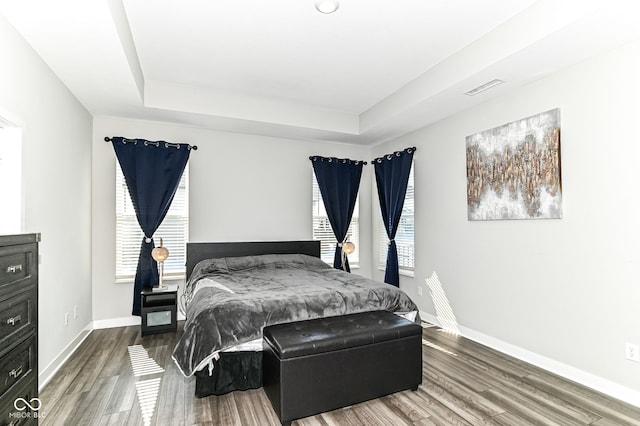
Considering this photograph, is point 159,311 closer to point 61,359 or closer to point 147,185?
point 61,359

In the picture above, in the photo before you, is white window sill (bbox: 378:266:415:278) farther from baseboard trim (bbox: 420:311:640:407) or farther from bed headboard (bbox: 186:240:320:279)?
bed headboard (bbox: 186:240:320:279)

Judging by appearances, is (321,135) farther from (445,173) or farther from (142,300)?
(142,300)

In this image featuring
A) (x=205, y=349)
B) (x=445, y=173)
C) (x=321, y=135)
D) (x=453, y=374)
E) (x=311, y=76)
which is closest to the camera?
(x=205, y=349)

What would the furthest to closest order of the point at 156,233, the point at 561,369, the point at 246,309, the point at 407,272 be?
the point at 407,272
the point at 156,233
the point at 561,369
the point at 246,309

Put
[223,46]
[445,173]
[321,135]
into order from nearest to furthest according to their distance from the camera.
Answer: [223,46]
[445,173]
[321,135]

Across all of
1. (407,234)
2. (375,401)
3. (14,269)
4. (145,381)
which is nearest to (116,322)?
(145,381)

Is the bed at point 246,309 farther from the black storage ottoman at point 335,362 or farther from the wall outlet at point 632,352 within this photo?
the wall outlet at point 632,352

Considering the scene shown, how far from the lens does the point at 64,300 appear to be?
321 centimetres

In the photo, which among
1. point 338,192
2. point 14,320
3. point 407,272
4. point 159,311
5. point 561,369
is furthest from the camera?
point 338,192

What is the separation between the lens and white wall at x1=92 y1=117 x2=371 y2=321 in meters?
4.15

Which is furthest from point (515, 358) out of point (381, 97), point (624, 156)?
point (381, 97)

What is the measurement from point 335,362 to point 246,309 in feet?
2.44

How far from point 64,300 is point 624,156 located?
15.4ft

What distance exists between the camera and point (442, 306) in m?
4.17
